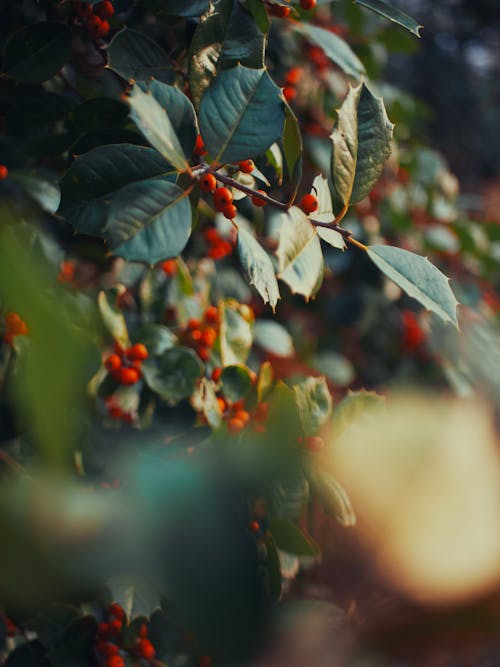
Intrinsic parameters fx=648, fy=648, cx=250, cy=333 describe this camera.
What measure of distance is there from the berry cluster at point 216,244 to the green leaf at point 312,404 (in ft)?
1.34

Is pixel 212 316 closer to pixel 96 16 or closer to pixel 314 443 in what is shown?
pixel 314 443

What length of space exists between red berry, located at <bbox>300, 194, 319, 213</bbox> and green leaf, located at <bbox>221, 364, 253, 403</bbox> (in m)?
0.27

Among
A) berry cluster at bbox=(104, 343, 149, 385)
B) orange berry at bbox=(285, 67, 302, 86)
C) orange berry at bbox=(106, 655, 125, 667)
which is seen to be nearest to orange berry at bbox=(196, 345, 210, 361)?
berry cluster at bbox=(104, 343, 149, 385)

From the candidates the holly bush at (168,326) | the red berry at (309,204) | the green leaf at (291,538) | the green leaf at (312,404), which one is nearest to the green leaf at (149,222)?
the holly bush at (168,326)

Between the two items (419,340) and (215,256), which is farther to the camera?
(419,340)

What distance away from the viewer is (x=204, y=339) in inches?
40.6

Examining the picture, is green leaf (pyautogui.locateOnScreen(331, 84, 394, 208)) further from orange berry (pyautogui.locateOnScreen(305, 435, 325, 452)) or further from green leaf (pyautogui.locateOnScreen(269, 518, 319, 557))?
green leaf (pyautogui.locateOnScreen(269, 518, 319, 557))

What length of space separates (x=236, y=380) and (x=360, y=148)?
35 cm

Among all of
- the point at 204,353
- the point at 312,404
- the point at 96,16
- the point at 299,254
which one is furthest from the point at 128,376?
the point at 96,16

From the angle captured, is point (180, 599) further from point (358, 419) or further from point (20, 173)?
point (20, 173)

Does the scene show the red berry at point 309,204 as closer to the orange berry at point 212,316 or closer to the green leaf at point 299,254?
the green leaf at point 299,254

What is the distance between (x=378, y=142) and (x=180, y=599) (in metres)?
0.65

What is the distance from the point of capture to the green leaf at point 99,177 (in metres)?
0.66

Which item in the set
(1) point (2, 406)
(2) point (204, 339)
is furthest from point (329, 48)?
(1) point (2, 406)
